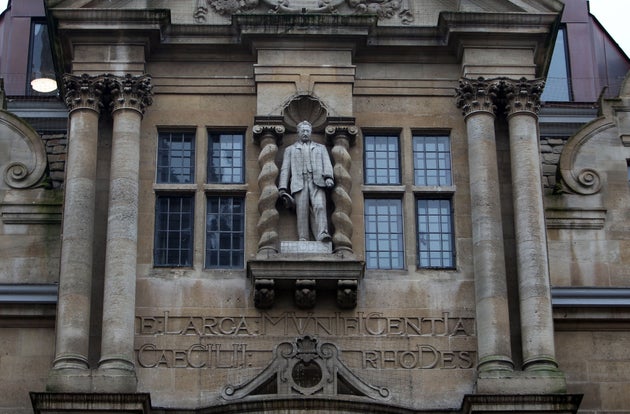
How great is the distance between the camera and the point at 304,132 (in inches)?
1209

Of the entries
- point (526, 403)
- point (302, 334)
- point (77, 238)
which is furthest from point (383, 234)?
point (77, 238)

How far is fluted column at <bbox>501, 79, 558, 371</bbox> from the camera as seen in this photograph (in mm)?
28938

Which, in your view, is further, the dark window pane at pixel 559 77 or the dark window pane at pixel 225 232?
the dark window pane at pixel 559 77

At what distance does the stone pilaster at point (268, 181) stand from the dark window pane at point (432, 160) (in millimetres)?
2482

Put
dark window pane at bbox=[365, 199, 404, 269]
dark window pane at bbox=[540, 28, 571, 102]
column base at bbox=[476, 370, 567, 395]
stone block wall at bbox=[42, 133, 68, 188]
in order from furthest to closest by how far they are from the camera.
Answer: dark window pane at bbox=[540, 28, 571, 102] < stone block wall at bbox=[42, 133, 68, 188] < dark window pane at bbox=[365, 199, 404, 269] < column base at bbox=[476, 370, 567, 395]

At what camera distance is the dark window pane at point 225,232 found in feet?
99.1

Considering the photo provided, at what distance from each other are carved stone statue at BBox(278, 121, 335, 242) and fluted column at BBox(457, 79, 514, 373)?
2.52 metres

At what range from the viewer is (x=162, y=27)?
104 ft

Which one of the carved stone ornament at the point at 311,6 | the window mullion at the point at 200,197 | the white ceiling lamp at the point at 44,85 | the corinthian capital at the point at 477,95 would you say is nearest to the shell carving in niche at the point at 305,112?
the window mullion at the point at 200,197

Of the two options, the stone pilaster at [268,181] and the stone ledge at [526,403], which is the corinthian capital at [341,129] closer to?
the stone pilaster at [268,181]

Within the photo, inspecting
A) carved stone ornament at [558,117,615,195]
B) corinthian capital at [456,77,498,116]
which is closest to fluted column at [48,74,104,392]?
corinthian capital at [456,77,498,116]

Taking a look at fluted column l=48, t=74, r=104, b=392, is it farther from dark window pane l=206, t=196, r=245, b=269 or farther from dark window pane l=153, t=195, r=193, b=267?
dark window pane l=206, t=196, r=245, b=269

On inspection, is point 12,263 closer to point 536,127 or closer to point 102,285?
point 102,285

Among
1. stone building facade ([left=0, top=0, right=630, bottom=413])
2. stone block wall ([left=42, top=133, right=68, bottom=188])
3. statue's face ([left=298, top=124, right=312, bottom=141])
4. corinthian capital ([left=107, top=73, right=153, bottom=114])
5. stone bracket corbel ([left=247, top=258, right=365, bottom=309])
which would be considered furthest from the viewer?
stone block wall ([left=42, top=133, right=68, bottom=188])
